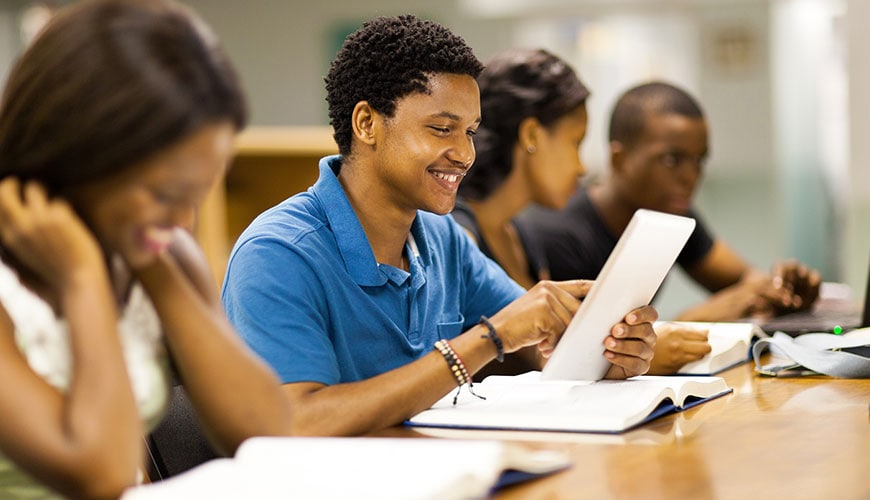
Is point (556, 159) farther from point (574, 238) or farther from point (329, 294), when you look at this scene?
point (329, 294)

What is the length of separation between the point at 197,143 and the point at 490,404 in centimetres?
66

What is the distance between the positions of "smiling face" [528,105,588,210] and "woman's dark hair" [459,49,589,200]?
0.03m

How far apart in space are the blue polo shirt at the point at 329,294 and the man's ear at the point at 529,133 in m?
0.93

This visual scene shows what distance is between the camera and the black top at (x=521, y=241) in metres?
2.54

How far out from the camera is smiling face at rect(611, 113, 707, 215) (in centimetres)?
319

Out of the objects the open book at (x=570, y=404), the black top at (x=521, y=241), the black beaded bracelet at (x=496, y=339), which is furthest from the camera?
the black top at (x=521, y=241)

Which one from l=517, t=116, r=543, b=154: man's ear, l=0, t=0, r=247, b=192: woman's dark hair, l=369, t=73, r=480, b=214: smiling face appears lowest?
l=517, t=116, r=543, b=154: man's ear

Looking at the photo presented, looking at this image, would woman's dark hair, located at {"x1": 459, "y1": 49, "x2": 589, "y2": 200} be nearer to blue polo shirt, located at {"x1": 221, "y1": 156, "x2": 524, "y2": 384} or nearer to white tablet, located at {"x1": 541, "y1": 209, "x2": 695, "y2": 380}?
blue polo shirt, located at {"x1": 221, "y1": 156, "x2": 524, "y2": 384}

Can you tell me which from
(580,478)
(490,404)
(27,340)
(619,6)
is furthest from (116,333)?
(619,6)

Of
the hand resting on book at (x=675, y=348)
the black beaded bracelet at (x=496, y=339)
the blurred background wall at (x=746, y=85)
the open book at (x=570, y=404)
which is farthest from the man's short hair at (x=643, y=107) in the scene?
the blurred background wall at (x=746, y=85)

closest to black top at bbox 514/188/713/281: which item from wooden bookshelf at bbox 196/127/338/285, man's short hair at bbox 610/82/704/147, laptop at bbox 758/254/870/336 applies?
man's short hair at bbox 610/82/704/147

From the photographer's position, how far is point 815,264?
6.20m

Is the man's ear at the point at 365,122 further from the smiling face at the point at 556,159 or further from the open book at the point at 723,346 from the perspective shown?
the smiling face at the point at 556,159

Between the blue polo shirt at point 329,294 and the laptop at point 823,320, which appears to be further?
the laptop at point 823,320
